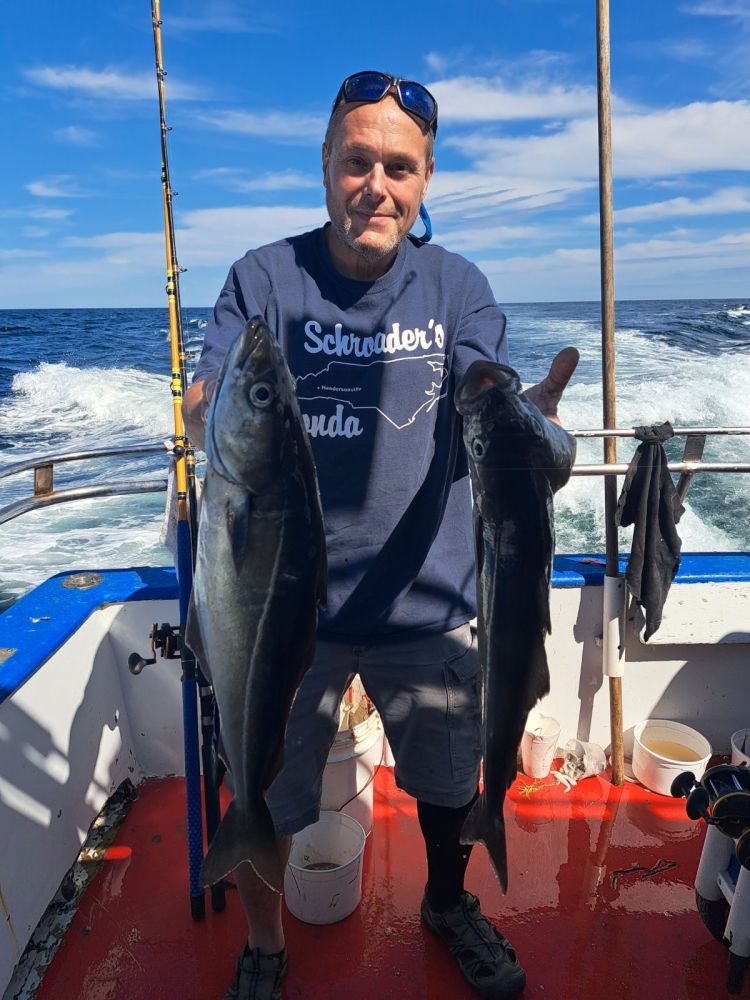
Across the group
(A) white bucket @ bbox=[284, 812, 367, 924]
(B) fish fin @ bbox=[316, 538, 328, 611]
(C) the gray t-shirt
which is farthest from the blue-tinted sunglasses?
(A) white bucket @ bbox=[284, 812, 367, 924]

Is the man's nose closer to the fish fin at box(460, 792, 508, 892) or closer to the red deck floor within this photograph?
the fish fin at box(460, 792, 508, 892)

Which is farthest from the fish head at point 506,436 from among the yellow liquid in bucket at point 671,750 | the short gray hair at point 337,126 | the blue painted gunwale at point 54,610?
the yellow liquid in bucket at point 671,750

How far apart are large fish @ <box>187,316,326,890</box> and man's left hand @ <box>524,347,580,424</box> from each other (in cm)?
67

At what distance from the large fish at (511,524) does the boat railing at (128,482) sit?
1.63 meters

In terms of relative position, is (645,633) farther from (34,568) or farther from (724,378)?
(724,378)

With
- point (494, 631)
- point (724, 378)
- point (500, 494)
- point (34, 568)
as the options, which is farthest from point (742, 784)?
point (724, 378)

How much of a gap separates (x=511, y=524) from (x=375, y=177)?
3.86 ft

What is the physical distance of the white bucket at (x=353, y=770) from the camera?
3123 millimetres

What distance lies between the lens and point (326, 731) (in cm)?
252

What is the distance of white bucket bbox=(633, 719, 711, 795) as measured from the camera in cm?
365

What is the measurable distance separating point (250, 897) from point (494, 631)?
1.50 m

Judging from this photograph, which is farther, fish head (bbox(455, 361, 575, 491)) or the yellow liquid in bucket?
the yellow liquid in bucket

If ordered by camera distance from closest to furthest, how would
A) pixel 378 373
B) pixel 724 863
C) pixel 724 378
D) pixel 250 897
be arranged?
pixel 378 373
pixel 250 897
pixel 724 863
pixel 724 378

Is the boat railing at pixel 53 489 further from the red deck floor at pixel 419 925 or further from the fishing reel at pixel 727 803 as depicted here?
the fishing reel at pixel 727 803
